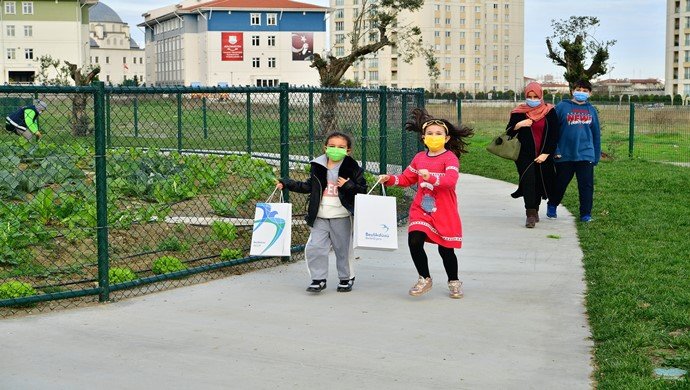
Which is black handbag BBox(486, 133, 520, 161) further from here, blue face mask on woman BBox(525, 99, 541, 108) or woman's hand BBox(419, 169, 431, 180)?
woman's hand BBox(419, 169, 431, 180)

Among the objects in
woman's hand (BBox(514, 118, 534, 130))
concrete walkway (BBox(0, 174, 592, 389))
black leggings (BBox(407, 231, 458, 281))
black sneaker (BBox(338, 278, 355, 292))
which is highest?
woman's hand (BBox(514, 118, 534, 130))

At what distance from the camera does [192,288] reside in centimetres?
842

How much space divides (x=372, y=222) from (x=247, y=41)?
109 m

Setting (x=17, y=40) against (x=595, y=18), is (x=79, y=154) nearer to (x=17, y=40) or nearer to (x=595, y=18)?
(x=595, y=18)

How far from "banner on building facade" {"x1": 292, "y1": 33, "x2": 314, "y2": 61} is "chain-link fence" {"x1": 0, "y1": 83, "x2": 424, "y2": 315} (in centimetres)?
10003

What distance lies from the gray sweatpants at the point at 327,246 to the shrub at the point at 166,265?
117 centimetres

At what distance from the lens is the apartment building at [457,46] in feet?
465

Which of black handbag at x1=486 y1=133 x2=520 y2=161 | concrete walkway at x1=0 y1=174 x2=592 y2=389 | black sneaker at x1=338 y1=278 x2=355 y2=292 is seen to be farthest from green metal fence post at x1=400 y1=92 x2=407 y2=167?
black sneaker at x1=338 y1=278 x2=355 y2=292

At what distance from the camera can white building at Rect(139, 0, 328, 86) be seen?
374 ft

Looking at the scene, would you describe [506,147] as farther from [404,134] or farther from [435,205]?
[435,205]

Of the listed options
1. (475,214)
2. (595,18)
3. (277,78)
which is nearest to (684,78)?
(277,78)

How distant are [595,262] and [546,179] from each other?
2.93 m

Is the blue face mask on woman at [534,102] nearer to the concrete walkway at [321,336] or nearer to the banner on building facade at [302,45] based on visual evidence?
the concrete walkway at [321,336]

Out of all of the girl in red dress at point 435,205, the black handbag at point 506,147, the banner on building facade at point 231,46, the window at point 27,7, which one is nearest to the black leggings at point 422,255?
the girl in red dress at point 435,205
